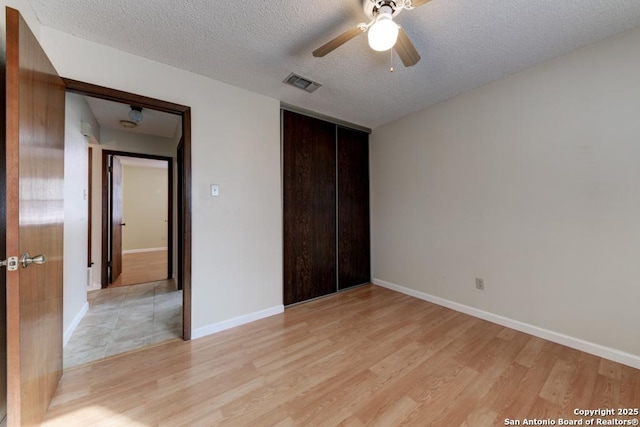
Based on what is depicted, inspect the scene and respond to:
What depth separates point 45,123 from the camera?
138cm

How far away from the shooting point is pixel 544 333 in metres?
2.16

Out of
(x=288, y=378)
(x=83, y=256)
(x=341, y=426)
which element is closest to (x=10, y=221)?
(x=288, y=378)

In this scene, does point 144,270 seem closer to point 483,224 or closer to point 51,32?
point 51,32

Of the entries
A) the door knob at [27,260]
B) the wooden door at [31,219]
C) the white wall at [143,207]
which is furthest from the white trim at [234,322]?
the white wall at [143,207]

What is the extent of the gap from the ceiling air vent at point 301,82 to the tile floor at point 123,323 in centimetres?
259

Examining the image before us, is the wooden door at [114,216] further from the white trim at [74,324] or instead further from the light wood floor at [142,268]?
the white trim at [74,324]

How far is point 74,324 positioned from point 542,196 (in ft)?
14.7

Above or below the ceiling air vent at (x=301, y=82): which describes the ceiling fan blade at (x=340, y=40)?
below

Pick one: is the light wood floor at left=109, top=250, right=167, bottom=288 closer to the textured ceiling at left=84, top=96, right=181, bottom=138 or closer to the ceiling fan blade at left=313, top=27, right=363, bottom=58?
the textured ceiling at left=84, top=96, right=181, bottom=138

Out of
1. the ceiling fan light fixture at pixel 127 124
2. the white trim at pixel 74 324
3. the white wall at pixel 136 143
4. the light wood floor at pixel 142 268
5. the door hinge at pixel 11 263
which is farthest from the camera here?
the light wood floor at pixel 142 268

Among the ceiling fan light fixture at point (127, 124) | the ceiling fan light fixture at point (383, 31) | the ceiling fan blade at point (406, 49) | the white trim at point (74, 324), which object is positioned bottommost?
the white trim at point (74, 324)

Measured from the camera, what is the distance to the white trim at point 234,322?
2.24m

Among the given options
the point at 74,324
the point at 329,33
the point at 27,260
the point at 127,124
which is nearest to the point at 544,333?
the point at 329,33

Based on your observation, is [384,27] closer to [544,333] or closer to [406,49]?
[406,49]
